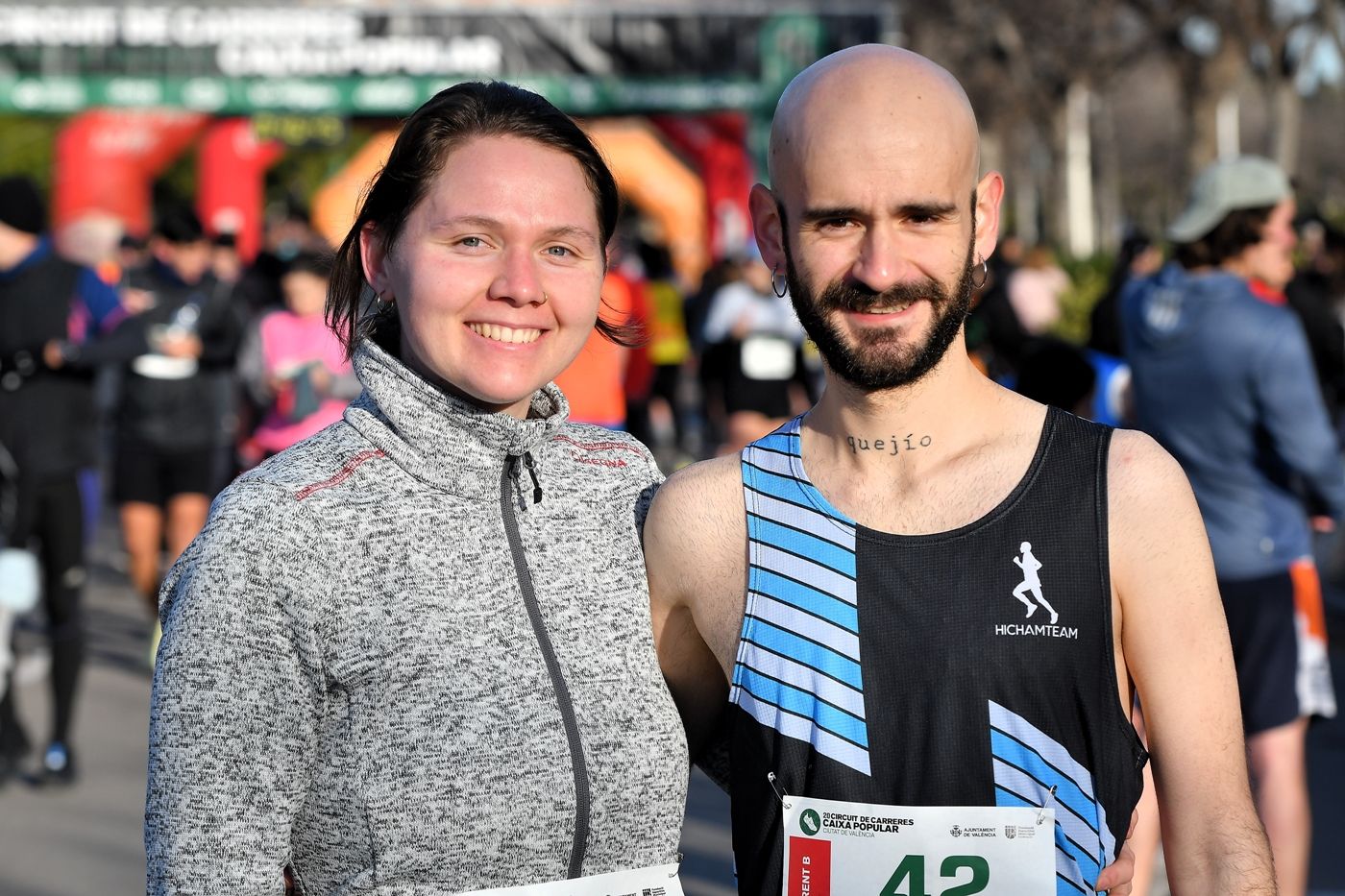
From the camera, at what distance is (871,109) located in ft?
8.17

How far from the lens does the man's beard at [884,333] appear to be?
246 cm

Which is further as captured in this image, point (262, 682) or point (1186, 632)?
point (1186, 632)

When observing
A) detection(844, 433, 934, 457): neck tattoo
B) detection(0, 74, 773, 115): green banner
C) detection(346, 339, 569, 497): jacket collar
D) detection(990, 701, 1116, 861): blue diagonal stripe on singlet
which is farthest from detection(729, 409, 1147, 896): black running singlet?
detection(0, 74, 773, 115): green banner

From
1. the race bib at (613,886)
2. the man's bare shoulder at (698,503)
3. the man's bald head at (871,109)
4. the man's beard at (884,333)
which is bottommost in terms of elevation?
the race bib at (613,886)

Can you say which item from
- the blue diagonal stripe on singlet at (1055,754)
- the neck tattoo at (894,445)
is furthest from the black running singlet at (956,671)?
the neck tattoo at (894,445)

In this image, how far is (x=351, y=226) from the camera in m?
2.57

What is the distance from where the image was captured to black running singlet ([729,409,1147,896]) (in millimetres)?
2387

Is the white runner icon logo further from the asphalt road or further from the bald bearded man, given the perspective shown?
the asphalt road

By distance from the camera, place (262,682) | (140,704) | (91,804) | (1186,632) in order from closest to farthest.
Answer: (262,682) < (1186,632) < (91,804) < (140,704)

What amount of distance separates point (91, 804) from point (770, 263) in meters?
5.14

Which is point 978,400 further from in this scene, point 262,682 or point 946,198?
point 262,682

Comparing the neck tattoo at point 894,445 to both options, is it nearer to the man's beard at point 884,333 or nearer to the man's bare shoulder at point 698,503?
the man's beard at point 884,333

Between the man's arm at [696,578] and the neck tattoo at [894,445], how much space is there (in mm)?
207

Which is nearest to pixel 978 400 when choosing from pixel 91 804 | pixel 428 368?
pixel 428 368
